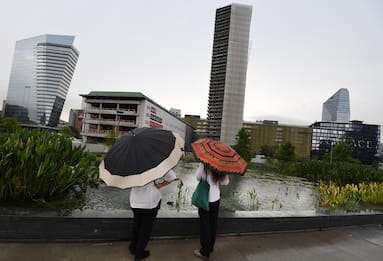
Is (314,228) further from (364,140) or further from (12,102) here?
(12,102)

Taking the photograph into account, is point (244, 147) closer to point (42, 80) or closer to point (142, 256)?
point (142, 256)

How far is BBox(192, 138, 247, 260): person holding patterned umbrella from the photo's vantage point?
7.80ft

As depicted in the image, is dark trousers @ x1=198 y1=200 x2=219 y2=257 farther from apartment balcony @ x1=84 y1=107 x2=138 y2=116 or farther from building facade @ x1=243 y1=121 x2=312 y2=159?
building facade @ x1=243 y1=121 x2=312 y2=159

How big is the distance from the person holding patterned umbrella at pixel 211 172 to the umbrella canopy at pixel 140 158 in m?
0.32

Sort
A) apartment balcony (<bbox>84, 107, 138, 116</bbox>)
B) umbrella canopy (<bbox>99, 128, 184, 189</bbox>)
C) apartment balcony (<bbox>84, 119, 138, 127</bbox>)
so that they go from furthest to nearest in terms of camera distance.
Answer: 1. apartment balcony (<bbox>84, 107, 138, 116</bbox>)
2. apartment balcony (<bbox>84, 119, 138, 127</bbox>)
3. umbrella canopy (<bbox>99, 128, 184, 189</bbox>)

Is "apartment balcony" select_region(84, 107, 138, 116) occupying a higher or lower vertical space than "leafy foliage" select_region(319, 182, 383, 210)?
higher

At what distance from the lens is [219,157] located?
242cm

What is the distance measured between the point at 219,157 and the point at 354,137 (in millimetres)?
106131

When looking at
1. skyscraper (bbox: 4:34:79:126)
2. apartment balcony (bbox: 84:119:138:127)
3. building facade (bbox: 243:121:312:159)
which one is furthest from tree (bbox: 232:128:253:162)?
skyscraper (bbox: 4:34:79:126)

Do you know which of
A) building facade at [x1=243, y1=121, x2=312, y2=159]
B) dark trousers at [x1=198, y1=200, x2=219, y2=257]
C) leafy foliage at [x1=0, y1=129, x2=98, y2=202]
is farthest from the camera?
building facade at [x1=243, y1=121, x2=312, y2=159]

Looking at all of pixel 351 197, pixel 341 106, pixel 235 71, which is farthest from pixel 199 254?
pixel 341 106

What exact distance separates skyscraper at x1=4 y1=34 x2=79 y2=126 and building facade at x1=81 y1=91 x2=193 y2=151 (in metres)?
50.8

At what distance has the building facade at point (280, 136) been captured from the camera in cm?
8700

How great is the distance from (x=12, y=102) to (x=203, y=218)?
11084cm
